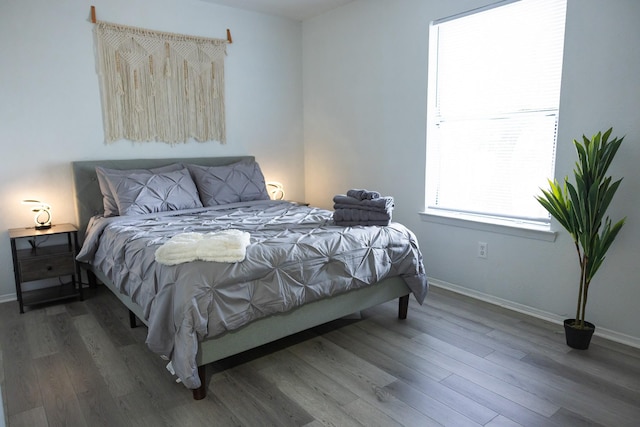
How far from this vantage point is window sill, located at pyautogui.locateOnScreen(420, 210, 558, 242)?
297cm

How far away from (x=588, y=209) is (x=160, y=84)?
3524mm

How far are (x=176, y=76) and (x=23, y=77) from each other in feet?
3.94

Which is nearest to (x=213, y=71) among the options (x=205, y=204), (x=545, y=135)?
(x=205, y=204)

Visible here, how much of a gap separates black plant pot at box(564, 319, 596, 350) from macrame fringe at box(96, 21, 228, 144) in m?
3.42

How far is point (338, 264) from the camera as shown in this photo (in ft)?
8.16

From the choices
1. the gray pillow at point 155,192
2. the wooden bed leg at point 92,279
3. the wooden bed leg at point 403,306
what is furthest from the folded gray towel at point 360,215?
the wooden bed leg at point 92,279

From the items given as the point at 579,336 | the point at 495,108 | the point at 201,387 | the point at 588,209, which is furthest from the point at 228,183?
the point at 579,336

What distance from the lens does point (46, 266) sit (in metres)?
3.23

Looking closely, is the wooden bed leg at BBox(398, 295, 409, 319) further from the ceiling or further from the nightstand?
the ceiling

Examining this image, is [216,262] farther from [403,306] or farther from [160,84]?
[160,84]

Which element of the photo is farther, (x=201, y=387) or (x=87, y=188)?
(x=87, y=188)

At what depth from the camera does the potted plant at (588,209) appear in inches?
94.5

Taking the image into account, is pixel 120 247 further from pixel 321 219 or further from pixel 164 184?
pixel 321 219

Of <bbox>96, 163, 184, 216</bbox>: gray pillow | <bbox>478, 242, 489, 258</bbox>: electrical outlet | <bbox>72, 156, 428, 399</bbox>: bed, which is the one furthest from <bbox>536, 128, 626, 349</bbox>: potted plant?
<bbox>96, 163, 184, 216</bbox>: gray pillow
